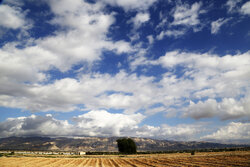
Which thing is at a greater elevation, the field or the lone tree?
the field

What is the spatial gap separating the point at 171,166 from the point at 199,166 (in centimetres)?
626

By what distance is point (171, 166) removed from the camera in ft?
133

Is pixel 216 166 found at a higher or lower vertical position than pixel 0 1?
lower

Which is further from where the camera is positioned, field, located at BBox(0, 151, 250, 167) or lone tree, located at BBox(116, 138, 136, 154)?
lone tree, located at BBox(116, 138, 136, 154)

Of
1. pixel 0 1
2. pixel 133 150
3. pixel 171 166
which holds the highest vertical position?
pixel 0 1

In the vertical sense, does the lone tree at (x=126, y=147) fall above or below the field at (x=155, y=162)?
below

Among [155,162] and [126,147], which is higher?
[155,162]

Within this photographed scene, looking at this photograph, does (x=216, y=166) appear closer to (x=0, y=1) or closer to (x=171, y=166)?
(x=171, y=166)

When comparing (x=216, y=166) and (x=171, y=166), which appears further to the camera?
(x=171, y=166)

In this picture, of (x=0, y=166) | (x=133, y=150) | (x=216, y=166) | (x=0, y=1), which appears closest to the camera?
(x=0, y=1)

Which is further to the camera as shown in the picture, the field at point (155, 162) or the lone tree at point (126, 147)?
the lone tree at point (126, 147)

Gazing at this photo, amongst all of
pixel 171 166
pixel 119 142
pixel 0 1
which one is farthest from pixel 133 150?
pixel 0 1

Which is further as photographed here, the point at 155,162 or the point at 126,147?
the point at 126,147

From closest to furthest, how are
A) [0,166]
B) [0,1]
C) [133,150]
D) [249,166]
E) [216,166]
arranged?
[0,1], [249,166], [216,166], [0,166], [133,150]
